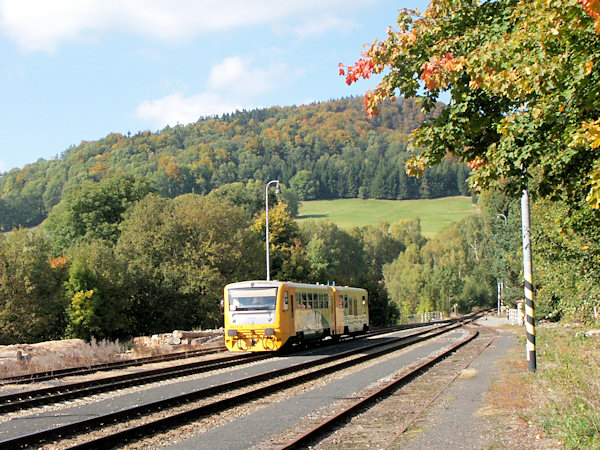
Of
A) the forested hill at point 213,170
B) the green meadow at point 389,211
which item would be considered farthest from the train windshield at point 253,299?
the green meadow at point 389,211

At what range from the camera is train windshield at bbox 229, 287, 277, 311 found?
2398 centimetres

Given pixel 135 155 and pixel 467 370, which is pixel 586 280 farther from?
pixel 135 155

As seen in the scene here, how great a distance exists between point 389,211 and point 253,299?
132 meters

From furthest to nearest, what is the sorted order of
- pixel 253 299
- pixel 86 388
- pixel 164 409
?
pixel 253 299 < pixel 86 388 < pixel 164 409

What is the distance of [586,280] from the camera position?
17.8 metres

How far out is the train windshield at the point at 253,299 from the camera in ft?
78.7

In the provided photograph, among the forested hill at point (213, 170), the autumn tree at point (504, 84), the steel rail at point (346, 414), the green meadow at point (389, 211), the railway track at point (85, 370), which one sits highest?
the forested hill at point (213, 170)

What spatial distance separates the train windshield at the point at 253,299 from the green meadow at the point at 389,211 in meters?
113

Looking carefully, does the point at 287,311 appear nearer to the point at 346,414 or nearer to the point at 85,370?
the point at 85,370

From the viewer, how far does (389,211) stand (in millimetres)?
153875

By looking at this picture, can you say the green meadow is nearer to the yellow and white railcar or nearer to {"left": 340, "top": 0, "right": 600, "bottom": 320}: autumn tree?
the yellow and white railcar

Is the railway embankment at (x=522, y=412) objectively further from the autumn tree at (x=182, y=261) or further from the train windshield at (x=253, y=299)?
the autumn tree at (x=182, y=261)

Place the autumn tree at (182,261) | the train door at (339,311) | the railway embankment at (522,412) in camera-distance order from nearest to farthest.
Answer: the railway embankment at (522,412), the train door at (339,311), the autumn tree at (182,261)

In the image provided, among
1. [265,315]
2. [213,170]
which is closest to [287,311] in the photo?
[265,315]
